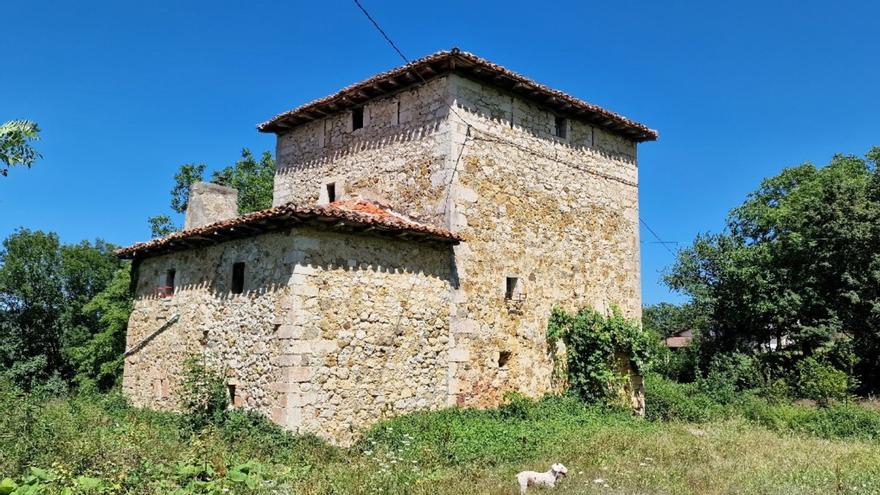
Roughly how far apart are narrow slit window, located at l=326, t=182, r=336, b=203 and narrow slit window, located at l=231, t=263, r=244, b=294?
3959 mm

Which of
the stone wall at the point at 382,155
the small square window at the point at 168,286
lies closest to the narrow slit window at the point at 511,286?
the stone wall at the point at 382,155

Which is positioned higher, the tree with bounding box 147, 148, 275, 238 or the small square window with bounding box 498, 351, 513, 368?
the tree with bounding box 147, 148, 275, 238

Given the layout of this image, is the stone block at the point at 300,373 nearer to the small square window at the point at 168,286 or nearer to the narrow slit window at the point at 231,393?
the narrow slit window at the point at 231,393

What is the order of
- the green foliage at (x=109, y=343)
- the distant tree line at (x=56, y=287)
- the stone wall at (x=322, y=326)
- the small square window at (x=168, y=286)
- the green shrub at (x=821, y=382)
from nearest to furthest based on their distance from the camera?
the stone wall at (x=322, y=326) → the small square window at (x=168, y=286) → the green shrub at (x=821, y=382) → the green foliage at (x=109, y=343) → the distant tree line at (x=56, y=287)

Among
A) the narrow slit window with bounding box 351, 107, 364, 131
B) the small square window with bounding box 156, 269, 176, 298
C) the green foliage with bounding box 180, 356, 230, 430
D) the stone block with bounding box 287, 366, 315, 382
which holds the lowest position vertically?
the green foliage with bounding box 180, 356, 230, 430

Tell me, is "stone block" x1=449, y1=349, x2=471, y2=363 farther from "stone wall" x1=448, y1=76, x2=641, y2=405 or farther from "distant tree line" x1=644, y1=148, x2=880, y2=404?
"distant tree line" x1=644, y1=148, x2=880, y2=404

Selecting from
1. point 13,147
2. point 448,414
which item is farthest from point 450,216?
point 13,147

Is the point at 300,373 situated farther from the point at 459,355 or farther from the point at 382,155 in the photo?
the point at 382,155

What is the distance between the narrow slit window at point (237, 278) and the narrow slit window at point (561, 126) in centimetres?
848

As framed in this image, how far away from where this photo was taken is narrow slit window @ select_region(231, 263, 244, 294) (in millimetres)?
13305

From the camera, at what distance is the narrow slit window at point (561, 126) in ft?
54.9

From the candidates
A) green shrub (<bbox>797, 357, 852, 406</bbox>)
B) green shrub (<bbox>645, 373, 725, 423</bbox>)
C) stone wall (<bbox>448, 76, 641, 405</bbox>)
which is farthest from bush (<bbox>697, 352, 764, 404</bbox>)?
stone wall (<bbox>448, 76, 641, 405</bbox>)

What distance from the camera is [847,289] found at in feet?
81.4

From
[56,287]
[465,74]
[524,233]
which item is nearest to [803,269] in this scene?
[524,233]
